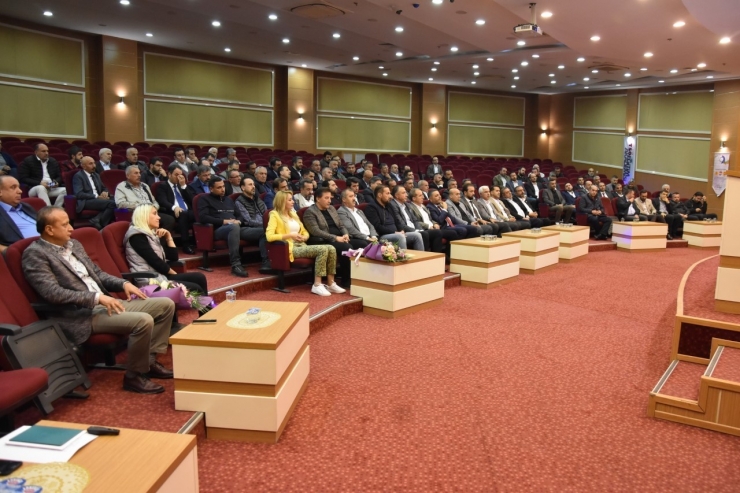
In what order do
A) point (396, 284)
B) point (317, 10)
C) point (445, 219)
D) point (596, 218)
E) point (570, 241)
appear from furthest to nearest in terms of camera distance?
point (596, 218)
point (317, 10)
point (570, 241)
point (445, 219)
point (396, 284)

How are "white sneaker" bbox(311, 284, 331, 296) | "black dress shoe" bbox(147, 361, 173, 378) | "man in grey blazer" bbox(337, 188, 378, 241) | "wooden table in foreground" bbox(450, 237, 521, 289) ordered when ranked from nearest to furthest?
1. "black dress shoe" bbox(147, 361, 173, 378)
2. "white sneaker" bbox(311, 284, 331, 296)
3. "man in grey blazer" bbox(337, 188, 378, 241)
4. "wooden table in foreground" bbox(450, 237, 521, 289)

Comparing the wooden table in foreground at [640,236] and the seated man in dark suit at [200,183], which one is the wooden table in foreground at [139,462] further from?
the wooden table in foreground at [640,236]

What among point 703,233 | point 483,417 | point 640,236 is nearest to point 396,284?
point 483,417

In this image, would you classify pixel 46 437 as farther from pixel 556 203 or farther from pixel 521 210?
pixel 556 203

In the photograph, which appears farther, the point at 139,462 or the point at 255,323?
the point at 255,323

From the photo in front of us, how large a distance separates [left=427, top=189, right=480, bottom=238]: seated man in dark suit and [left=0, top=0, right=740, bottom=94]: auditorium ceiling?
276 cm

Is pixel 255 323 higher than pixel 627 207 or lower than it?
lower

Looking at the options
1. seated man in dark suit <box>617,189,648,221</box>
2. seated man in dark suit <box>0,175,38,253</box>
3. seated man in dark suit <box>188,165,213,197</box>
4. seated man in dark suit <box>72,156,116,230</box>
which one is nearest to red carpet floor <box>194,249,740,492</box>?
seated man in dark suit <box>0,175,38,253</box>

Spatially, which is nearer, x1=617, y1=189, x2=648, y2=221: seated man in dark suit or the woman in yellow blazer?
the woman in yellow blazer

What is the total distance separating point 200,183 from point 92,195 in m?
1.12

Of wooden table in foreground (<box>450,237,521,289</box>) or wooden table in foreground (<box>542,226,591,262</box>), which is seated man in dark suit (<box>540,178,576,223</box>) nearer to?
wooden table in foreground (<box>542,226,591,262</box>)

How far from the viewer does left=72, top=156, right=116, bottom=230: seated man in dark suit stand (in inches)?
226

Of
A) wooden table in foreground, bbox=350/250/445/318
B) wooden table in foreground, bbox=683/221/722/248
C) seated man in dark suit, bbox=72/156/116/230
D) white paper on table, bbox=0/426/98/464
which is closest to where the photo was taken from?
white paper on table, bbox=0/426/98/464

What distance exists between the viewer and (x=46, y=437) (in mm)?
1515
